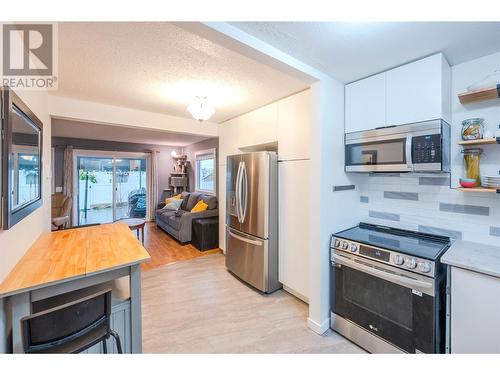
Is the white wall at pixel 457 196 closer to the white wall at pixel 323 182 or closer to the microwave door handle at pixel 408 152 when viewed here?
the microwave door handle at pixel 408 152

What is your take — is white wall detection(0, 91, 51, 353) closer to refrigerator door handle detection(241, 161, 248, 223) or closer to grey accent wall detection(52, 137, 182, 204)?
refrigerator door handle detection(241, 161, 248, 223)

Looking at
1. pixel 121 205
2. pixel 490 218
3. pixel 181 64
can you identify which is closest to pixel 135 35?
pixel 181 64

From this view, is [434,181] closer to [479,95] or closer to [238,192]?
[479,95]

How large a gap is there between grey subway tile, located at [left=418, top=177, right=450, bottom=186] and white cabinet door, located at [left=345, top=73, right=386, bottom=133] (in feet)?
2.06

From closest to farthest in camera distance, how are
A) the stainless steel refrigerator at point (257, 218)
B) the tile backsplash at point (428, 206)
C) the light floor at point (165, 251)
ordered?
the tile backsplash at point (428, 206) → the stainless steel refrigerator at point (257, 218) → the light floor at point (165, 251)

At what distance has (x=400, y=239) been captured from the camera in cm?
196

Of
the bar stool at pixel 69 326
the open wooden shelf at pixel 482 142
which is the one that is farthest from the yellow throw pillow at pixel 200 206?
the open wooden shelf at pixel 482 142

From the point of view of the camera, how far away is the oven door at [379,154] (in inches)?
70.0

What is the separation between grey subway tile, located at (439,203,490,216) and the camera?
1727mm

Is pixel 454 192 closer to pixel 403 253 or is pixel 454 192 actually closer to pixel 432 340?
pixel 403 253

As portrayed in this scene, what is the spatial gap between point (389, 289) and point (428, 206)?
858 millimetres

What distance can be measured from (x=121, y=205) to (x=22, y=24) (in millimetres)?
6068

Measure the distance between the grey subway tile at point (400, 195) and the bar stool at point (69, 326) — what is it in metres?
2.42

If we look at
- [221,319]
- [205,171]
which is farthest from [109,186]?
[221,319]
